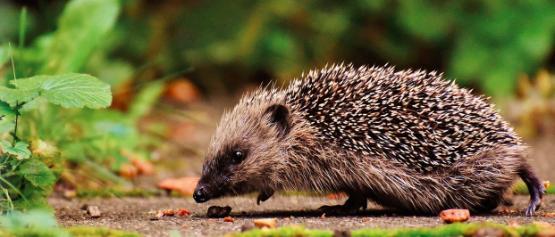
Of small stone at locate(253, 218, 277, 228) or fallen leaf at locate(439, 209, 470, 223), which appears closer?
small stone at locate(253, 218, 277, 228)

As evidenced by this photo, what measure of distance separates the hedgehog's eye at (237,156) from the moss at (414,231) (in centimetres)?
154

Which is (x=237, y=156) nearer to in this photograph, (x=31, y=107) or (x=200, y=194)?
(x=200, y=194)

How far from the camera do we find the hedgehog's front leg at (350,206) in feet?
22.0

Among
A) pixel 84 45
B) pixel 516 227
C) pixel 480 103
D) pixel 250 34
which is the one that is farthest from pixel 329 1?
pixel 516 227

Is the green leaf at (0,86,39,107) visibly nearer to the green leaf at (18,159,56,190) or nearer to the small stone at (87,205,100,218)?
the green leaf at (18,159,56,190)

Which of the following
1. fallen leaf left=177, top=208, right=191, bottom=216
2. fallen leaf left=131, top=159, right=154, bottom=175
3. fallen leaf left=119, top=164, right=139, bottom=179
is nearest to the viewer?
fallen leaf left=177, top=208, right=191, bottom=216

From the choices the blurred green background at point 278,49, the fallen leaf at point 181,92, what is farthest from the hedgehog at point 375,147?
the fallen leaf at point 181,92

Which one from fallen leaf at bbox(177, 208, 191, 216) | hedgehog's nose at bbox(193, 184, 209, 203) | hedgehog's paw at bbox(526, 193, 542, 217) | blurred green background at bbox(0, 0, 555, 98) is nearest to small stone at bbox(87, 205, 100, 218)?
fallen leaf at bbox(177, 208, 191, 216)

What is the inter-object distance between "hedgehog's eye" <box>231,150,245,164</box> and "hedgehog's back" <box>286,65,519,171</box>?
55cm

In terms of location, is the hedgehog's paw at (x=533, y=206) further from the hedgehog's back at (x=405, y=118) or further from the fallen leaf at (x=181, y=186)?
the fallen leaf at (x=181, y=186)

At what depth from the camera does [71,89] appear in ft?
19.8

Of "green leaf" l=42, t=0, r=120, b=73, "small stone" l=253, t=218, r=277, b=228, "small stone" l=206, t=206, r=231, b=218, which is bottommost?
"small stone" l=253, t=218, r=277, b=228

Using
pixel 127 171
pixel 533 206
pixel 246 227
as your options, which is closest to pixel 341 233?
pixel 246 227

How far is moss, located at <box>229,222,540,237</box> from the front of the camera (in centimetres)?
523
